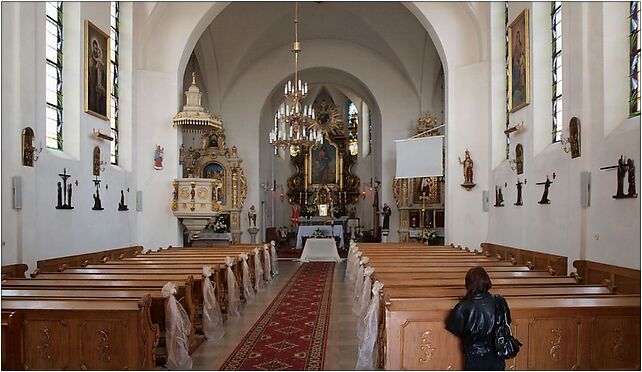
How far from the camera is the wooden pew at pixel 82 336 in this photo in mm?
5141

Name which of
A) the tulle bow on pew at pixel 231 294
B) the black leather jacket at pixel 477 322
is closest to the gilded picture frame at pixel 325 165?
the tulle bow on pew at pixel 231 294

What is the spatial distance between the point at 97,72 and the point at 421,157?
825 centimetres

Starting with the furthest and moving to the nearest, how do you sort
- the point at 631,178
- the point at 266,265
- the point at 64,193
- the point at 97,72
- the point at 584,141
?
1. the point at 266,265
2. the point at 97,72
3. the point at 64,193
4. the point at 584,141
5. the point at 631,178

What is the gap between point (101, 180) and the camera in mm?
11602

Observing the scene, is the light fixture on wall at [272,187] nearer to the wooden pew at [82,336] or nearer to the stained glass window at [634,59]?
the stained glass window at [634,59]

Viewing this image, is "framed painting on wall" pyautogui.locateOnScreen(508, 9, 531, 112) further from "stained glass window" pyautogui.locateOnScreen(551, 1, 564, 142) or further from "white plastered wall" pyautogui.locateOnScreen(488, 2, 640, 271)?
"stained glass window" pyautogui.locateOnScreen(551, 1, 564, 142)

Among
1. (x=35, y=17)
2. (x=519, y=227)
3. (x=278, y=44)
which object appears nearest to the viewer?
(x=35, y=17)

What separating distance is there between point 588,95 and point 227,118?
586 inches

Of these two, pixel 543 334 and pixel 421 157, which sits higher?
pixel 421 157

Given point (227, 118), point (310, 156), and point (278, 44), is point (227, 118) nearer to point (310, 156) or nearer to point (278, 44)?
point (278, 44)

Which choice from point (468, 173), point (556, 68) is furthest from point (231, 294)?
point (468, 173)

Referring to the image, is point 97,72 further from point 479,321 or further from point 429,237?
point 429,237

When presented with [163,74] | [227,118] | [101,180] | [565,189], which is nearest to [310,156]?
[227,118]

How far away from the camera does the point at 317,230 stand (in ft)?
67.6
